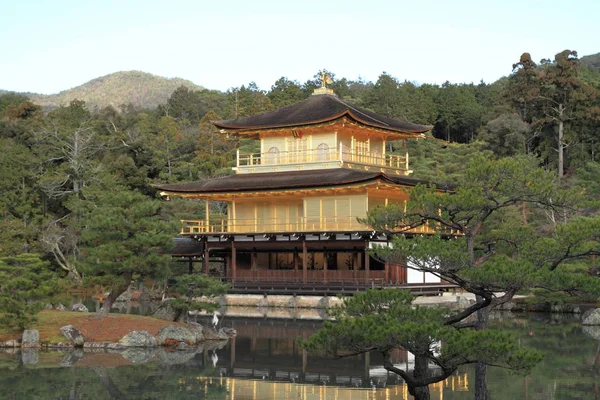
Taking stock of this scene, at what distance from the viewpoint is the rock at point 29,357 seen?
20516 millimetres

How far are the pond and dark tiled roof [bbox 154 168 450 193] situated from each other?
11097 millimetres

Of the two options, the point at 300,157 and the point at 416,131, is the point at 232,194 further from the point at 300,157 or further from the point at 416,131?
the point at 416,131

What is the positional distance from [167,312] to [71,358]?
532cm

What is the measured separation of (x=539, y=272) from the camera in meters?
12.9

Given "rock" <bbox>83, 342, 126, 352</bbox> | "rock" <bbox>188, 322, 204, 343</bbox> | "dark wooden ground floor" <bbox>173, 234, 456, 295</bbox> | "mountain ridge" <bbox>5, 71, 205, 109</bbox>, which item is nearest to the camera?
"rock" <bbox>83, 342, 126, 352</bbox>

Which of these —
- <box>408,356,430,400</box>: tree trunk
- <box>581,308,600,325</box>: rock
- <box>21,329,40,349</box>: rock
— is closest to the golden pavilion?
<box>581,308,600,325</box>: rock

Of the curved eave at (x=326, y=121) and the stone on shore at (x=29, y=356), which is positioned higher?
the curved eave at (x=326, y=121)

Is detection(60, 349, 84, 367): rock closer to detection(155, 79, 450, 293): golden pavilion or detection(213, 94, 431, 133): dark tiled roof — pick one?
detection(155, 79, 450, 293): golden pavilion

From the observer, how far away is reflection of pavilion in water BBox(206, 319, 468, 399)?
696 inches

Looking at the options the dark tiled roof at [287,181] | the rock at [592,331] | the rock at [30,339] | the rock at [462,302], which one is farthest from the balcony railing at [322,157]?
the rock at [30,339]

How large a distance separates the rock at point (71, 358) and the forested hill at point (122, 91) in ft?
393

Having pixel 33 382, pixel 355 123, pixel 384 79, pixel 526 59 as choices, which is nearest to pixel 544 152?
pixel 526 59

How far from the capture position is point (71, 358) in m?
21.4

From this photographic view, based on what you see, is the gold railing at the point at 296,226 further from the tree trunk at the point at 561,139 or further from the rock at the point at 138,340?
the tree trunk at the point at 561,139
